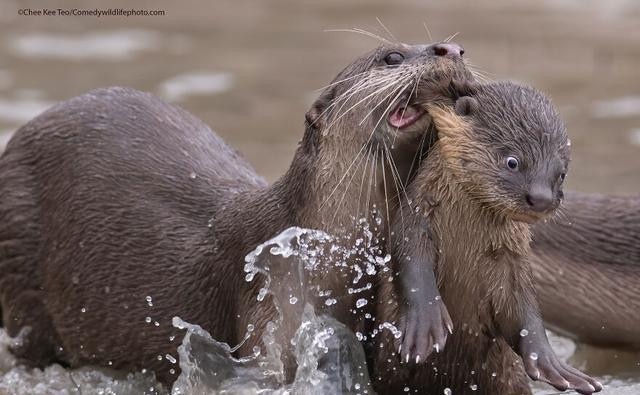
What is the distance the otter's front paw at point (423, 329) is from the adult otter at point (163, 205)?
0.29m

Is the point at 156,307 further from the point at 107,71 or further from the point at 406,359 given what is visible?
the point at 107,71

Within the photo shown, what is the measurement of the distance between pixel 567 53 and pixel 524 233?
5173 mm

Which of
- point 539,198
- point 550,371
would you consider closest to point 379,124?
point 539,198

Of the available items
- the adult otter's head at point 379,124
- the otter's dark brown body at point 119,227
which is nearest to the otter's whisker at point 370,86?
the adult otter's head at point 379,124

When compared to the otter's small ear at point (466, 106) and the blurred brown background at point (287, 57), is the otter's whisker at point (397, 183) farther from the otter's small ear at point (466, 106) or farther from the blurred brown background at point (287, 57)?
the blurred brown background at point (287, 57)

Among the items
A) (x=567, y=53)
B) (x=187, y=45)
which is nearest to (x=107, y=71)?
(x=187, y=45)

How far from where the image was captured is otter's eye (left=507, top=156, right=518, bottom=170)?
3.44m

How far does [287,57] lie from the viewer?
28.7ft

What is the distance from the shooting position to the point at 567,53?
8672 millimetres

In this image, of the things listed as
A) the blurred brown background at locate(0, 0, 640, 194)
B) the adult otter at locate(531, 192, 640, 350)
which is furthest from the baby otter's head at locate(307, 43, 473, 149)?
the blurred brown background at locate(0, 0, 640, 194)

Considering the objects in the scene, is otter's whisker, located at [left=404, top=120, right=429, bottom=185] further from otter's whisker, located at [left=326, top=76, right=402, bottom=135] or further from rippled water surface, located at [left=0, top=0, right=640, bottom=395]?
rippled water surface, located at [left=0, top=0, right=640, bottom=395]

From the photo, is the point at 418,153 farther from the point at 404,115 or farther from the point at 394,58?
the point at 394,58

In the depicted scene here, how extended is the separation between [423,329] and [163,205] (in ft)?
3.52

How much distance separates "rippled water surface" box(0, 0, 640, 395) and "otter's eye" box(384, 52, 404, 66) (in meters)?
2.72
